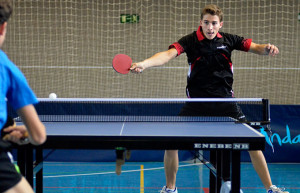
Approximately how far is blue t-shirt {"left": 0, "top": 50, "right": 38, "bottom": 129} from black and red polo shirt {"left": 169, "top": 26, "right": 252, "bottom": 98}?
2210mm

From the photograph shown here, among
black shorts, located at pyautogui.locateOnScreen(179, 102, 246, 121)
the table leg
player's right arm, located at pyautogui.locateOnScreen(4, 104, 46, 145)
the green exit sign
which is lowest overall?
the table leg

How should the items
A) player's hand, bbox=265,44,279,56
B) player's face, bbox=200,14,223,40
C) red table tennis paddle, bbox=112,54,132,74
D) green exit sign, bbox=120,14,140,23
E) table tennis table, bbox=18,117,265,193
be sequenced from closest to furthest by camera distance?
table tennis table, bbox=18,117,265,193, red table tennis paddle, bbox=112,54,132,74, player's hand, bbox=265,44,279,56, player's face, bbox=200,14,223,40, green exit sign, bbox=120,14,140,23

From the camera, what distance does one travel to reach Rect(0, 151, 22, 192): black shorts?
1697 mm

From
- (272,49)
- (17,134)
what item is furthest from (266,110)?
(17,134)

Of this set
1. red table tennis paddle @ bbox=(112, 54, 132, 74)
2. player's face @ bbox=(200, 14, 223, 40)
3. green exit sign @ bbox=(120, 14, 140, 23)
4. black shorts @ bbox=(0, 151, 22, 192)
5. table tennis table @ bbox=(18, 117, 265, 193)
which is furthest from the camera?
green exit sign @ bbox=(120, 14, 140, 23)

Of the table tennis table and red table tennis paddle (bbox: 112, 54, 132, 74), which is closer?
the table tennis table

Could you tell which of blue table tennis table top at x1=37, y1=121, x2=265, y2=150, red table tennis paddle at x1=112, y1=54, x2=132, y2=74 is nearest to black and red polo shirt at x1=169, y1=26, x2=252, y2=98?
red table tennis paddle at x1=112, y1=54, x2=132, y2=74

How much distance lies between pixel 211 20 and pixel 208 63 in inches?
15.2

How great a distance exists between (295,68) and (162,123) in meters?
5.26

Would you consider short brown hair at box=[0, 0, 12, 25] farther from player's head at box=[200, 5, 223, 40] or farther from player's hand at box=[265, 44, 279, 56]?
player's hand at box=[265, 44, 279, 56]

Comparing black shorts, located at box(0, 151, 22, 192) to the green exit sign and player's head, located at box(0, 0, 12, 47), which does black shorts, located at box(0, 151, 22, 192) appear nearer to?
player's head, located at box(0, 0, 12, 47)

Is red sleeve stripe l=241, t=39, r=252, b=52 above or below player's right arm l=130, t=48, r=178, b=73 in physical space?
above

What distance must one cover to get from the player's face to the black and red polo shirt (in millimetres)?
66

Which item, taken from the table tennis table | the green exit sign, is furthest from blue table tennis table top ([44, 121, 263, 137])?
the green exit sign
